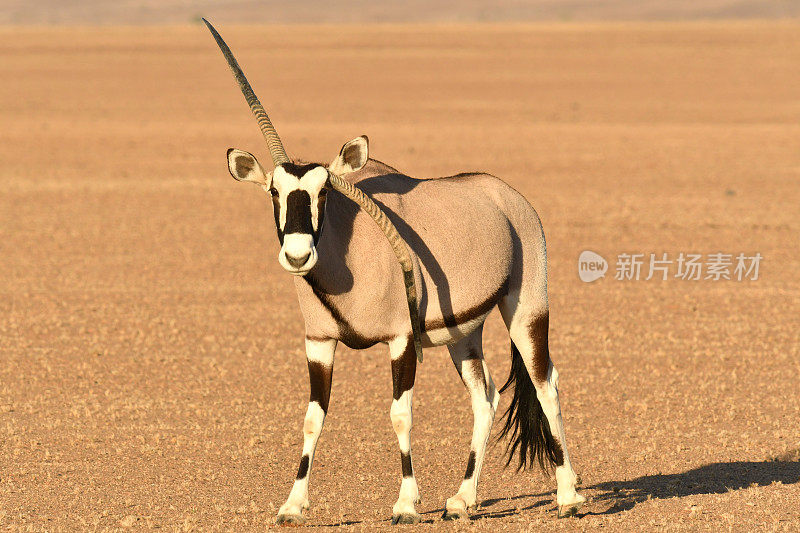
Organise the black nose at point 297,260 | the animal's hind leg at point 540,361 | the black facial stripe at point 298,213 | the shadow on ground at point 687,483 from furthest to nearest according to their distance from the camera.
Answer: the shadow on ground at point 687,483 → the animal's hind leg at point 540,361 → the black facial stripe at point 298,213 → the black nose at point 297,260

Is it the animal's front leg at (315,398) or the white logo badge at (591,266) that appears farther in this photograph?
the white logo badge at (591,266)

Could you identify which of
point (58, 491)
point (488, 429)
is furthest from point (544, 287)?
point (58, 491)

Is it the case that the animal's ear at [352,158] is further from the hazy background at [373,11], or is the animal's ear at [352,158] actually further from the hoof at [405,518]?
the hazy background at [373,11]

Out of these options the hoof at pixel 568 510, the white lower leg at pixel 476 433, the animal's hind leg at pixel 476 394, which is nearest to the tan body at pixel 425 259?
the animal's hind leg at pixel 476 394

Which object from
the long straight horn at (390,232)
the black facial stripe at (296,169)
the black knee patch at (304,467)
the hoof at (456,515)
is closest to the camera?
the black facial stripe at (296,169)

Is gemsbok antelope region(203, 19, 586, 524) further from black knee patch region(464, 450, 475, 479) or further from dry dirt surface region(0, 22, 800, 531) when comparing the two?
dry dirt surface region(0, 22, 800, 531)

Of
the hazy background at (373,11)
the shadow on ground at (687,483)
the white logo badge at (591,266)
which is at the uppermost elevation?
the hazy background at (373,11)

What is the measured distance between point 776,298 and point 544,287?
7985 millimetres

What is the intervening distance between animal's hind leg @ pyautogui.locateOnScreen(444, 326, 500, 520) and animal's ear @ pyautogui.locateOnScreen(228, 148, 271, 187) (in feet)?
5.77

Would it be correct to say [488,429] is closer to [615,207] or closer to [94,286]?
[94,286]

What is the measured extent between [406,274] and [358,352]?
5.88 meters

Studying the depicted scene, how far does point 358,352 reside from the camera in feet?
39.8

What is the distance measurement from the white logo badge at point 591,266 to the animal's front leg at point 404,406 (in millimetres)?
9277

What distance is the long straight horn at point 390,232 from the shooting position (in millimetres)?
6199
